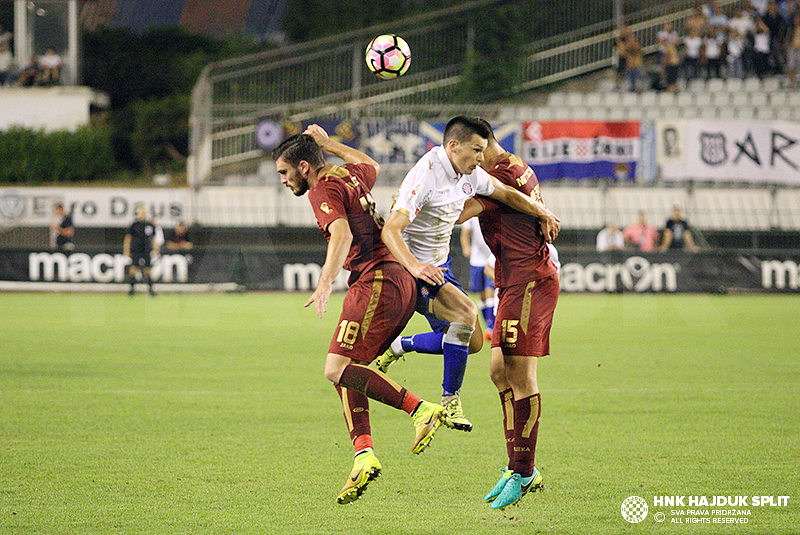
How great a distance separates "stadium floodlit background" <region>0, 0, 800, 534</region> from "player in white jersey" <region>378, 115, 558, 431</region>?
2.53ft

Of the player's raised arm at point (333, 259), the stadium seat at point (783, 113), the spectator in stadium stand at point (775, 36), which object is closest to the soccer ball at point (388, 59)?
the player's raised arm at point (333, 259)

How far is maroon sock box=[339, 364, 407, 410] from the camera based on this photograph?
566 centimetres

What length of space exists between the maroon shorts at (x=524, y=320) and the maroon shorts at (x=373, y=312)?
0.61 metres

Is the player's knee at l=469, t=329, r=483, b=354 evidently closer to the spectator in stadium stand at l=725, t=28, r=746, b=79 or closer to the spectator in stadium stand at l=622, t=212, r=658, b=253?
→ the spectator in stadium stand at l=622, t=212, r=658, b=253

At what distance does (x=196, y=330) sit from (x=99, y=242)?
423 inches

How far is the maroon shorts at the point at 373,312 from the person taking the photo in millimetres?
5691

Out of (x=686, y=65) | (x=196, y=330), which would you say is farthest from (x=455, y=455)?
(x=686, y=65)

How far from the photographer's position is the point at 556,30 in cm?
3059

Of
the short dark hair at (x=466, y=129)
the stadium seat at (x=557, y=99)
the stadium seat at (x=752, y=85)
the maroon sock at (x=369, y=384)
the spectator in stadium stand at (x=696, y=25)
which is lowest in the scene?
the maroon sock at (x=369, y=384)

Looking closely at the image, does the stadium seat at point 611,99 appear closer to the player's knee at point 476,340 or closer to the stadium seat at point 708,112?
the stadium seat at point 708,112

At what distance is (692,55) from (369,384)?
24.7 m

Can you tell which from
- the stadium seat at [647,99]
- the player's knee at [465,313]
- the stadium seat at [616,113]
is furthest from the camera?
the stadium seat at [647,99]

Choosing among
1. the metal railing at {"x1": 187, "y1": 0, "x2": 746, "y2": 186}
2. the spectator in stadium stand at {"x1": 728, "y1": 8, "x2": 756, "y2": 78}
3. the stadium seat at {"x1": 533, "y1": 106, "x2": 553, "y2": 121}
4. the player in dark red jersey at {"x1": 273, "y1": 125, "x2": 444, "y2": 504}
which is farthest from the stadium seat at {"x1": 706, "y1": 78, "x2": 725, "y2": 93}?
the player in dark red jersey at {"x1": 273, "y1": 125, "x2": 444, "y2": 504}

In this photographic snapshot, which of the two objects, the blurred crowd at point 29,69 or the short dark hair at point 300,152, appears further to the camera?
the blurred crowd at point 29,69
